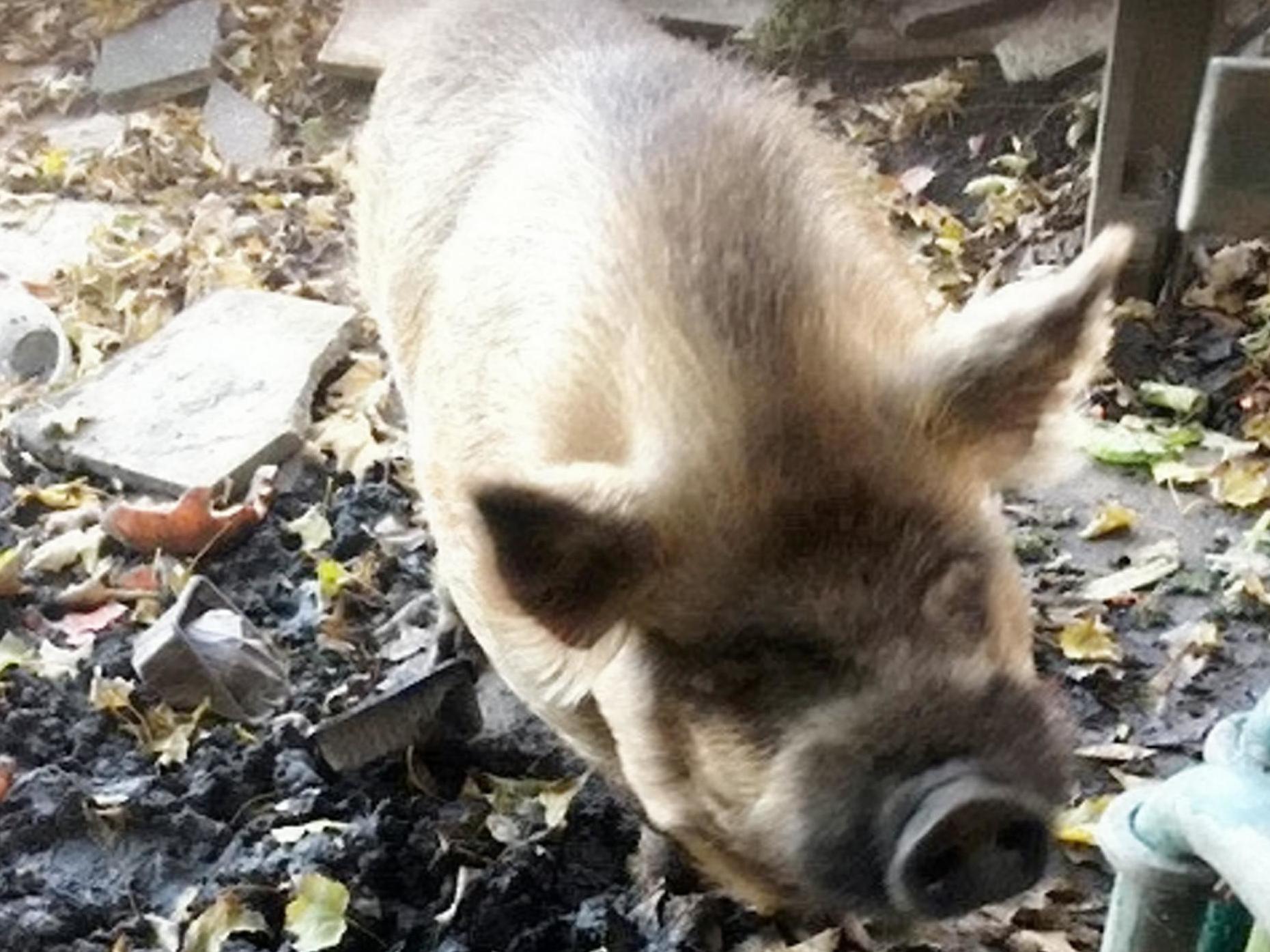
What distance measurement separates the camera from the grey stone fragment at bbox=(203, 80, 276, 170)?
5.30m

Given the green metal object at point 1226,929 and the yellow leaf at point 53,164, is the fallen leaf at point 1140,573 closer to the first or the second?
the green metal object at point 1226,929

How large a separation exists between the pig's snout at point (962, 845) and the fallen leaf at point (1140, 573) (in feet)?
4.73

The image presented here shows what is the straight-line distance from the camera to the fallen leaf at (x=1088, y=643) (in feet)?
10.7

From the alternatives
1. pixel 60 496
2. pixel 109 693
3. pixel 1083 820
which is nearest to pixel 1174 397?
pixel 1083 820

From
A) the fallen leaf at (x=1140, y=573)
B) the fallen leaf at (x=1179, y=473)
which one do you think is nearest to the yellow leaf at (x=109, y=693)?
the fallen leaf at (x=1140, y=573)

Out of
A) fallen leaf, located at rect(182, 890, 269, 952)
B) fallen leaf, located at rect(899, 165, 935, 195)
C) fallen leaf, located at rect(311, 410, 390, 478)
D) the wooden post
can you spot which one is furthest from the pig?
fallen leaf, located at rect(899, 165, 935, 195)

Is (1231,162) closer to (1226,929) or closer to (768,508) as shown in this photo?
(768,508)

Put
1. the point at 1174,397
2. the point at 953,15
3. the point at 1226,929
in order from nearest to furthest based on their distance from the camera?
the point at 1226,929
the point at 1174,397
the point at 953,15

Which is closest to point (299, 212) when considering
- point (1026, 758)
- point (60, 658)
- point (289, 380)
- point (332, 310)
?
point (332, 310)

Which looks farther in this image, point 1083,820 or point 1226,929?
point 1083,820

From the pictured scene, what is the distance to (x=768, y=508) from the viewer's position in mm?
2107

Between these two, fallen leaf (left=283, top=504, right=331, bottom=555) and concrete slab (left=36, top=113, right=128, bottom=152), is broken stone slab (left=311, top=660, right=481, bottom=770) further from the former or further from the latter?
concrete slab (left=36, top=113, right=128, bottom=152)

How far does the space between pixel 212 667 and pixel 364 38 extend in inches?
102

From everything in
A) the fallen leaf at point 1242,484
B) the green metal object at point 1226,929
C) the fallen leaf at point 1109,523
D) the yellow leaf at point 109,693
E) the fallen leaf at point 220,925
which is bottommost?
the fallen leaf at point 220,925
